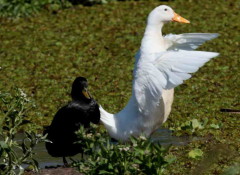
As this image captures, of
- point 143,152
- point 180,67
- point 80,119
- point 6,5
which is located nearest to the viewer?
point 143,152

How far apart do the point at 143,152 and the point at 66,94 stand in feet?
16.1

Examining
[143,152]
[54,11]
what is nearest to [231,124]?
[143,152]

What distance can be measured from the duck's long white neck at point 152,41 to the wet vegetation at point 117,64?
3.36 feet

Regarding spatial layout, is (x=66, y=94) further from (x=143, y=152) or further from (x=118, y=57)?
(x=143, y=152)

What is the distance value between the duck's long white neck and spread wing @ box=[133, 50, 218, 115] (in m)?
0.20

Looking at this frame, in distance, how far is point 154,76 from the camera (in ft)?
20.9

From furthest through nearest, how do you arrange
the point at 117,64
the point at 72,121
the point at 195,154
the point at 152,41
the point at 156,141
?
the point at 117,64, the point at 156,141, the point at 152,41, the point at 72,121, the point at 195,154

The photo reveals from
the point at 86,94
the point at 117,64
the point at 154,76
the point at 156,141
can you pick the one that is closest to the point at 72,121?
the point at 86,94

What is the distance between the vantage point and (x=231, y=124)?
25.0ft

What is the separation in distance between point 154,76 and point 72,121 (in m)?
0.94

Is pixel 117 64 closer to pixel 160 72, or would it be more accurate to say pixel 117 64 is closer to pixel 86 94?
pixel 86 94

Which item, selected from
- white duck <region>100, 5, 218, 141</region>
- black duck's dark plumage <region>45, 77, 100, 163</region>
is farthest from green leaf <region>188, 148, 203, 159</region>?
black duck's dark plumage <region>45, 77, 100, 163</region>

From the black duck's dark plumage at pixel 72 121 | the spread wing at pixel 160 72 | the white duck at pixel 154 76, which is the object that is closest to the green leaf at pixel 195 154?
the white duck at pixel 154 76

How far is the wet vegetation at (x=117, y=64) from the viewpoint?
7477 millimetres
